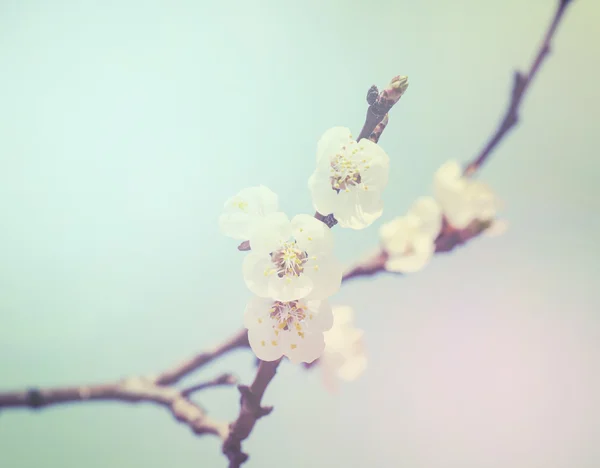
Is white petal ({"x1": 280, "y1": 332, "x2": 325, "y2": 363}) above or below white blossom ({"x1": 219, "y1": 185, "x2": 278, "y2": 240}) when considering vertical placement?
below

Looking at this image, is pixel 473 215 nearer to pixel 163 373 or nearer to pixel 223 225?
pixel 223 225

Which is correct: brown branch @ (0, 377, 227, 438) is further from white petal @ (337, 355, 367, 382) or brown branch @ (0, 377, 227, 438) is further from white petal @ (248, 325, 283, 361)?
white petal @ (337, 355, 367, 382)

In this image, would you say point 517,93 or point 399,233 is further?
point 399,233

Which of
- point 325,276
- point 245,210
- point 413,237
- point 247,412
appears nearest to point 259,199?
point 245,210

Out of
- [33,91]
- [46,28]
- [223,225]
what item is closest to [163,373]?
[223,225]

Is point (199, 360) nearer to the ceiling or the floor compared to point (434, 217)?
nearer to the floor

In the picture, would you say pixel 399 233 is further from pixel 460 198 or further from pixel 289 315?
pixel 289 315

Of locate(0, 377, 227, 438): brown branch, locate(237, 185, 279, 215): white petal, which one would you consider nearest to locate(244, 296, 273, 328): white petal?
locate(237, 185, 279, 215): white petal

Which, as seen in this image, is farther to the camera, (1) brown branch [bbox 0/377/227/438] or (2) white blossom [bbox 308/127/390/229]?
(1) brown branch [bbox 0/377/227/438]
